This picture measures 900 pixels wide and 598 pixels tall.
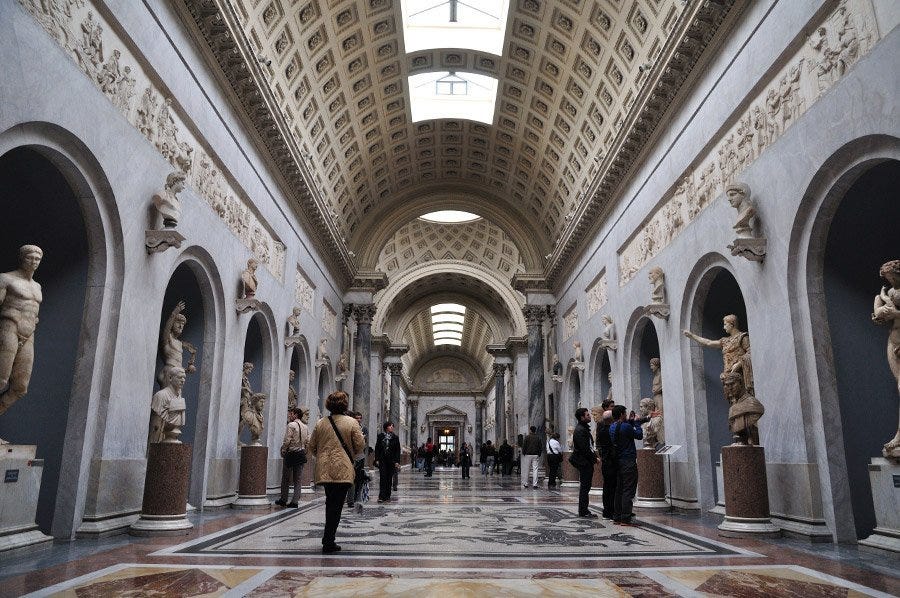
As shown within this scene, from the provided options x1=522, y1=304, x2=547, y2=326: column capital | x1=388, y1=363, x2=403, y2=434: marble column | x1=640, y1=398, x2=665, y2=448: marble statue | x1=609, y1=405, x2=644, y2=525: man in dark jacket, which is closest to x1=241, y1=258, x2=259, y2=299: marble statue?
x1=609, y1=405, x2=644, y2=525: man in dark jacket

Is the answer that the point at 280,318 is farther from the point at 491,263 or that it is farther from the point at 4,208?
the point at 491,263

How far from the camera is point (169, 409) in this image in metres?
8.67

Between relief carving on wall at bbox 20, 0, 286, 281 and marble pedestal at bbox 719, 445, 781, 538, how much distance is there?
941 centimetres

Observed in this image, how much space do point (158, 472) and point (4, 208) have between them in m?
3.88

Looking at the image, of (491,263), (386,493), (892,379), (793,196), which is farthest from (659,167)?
(491,263)

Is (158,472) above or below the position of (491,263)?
below

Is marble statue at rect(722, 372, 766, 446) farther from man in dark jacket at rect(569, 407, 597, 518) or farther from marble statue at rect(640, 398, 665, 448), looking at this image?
marble statue at rect(640, 398, 665, 448)

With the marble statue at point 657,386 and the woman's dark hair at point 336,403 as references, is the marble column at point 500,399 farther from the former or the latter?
the woman's dark hair at point 336,403

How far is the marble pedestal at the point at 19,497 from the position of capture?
6102 millimetres

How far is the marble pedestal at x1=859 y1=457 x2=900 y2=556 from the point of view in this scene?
20.4 feet

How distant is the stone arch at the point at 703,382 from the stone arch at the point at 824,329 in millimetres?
2934

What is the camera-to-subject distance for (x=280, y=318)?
16.0 meters

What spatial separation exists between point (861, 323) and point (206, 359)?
10.8 metres

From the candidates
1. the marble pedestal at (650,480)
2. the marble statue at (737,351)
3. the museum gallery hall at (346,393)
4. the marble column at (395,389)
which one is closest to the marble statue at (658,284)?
the museum gallery hall at (346,393)
